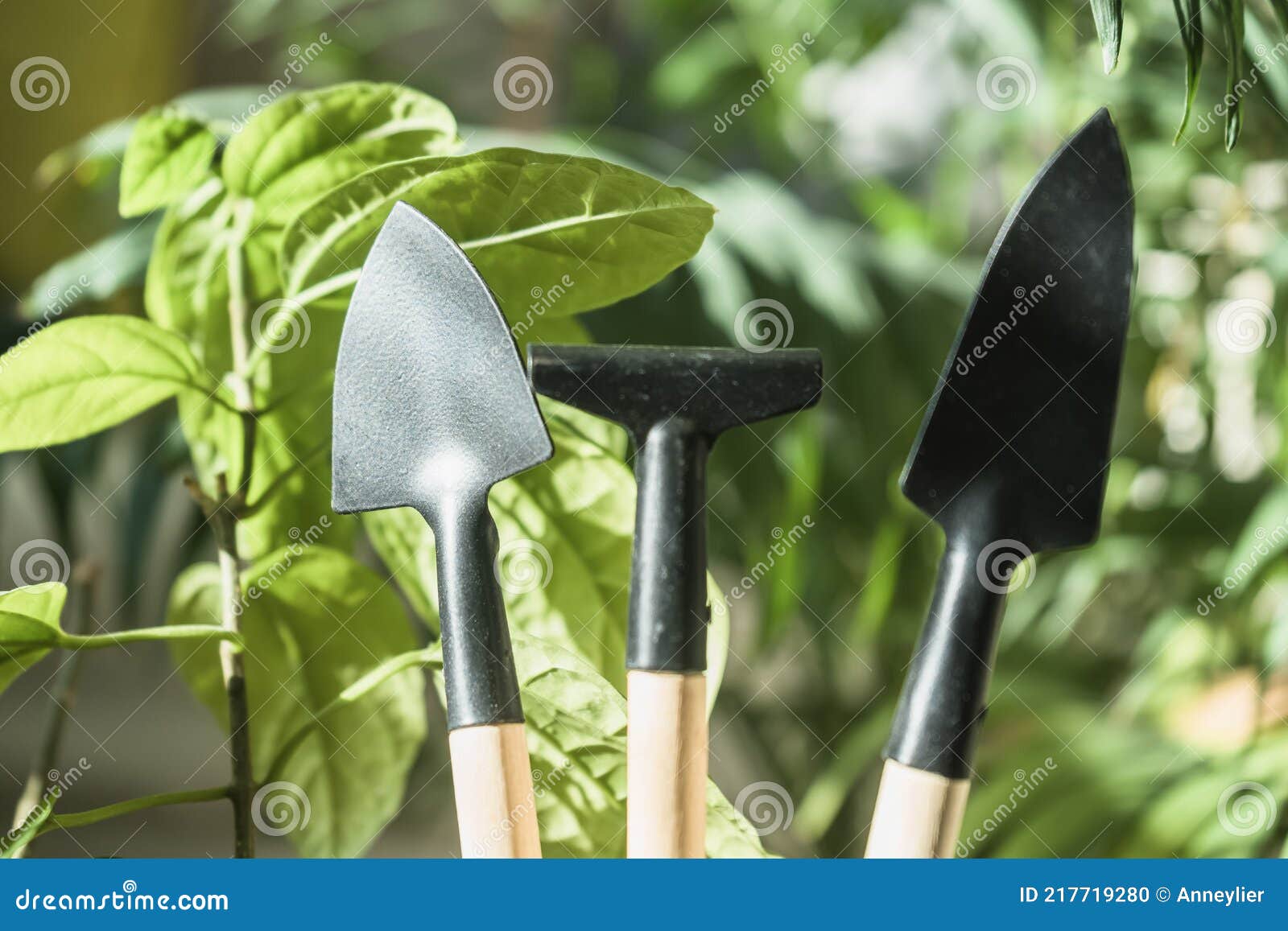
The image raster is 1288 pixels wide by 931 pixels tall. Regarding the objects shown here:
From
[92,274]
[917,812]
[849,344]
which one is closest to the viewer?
[917,812]

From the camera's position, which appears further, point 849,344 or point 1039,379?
point 849,344

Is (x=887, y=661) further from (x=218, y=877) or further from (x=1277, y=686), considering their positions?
(x=218, y=877)

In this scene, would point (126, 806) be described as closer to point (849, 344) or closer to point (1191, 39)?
point (1191, 39)

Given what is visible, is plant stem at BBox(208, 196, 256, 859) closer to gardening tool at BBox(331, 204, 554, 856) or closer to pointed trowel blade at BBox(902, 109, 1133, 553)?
gardening tool at BBox(331, 204, 554, 856)

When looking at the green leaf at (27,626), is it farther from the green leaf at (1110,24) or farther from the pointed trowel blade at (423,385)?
the green leaf at (1110,24)

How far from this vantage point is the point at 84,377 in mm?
215

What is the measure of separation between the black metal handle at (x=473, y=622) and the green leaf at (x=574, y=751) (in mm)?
39

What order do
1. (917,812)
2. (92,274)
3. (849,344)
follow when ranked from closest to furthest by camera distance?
1. (917,812)
2. (92,274)
3. (849,344)

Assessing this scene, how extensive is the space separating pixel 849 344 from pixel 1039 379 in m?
0.31

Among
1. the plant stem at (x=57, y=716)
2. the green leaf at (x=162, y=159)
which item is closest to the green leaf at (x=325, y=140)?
the green leaf at (x=162, y=159)

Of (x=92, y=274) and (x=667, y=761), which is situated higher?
(x=92, y=274)

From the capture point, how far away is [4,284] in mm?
403

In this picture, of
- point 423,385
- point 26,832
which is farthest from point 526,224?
point 26,832

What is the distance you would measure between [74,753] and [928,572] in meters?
0.49
